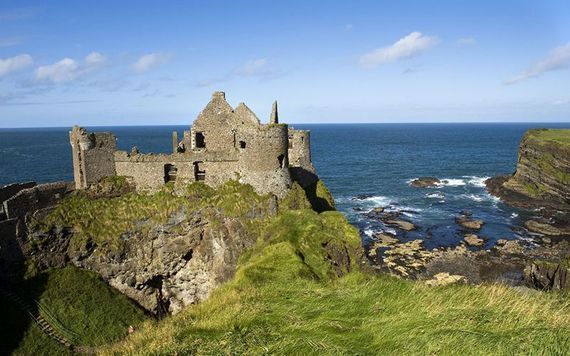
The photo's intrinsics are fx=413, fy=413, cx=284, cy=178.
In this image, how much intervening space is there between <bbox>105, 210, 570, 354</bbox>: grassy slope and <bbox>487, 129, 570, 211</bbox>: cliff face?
74.8 meters

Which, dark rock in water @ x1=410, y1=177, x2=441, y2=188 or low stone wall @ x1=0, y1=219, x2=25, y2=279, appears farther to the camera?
dark rock in water @ x1=410, y1=177, x2=441, y2=188

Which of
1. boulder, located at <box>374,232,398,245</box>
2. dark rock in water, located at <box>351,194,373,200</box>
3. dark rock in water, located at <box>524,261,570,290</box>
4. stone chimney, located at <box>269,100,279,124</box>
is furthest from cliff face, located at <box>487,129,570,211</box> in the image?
stone chimney, located at <box>269,100,279,124</box>

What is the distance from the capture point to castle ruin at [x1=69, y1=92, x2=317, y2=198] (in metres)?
29.6

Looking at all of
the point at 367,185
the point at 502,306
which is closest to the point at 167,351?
the point at 502,306

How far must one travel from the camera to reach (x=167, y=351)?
1033 cm

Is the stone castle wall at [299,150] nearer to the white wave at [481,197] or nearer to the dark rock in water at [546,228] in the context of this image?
the dark rock in water at [546,228]

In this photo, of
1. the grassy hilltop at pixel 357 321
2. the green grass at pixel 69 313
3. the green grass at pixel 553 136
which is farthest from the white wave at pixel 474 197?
the grassy hilltop at pixel 357 321

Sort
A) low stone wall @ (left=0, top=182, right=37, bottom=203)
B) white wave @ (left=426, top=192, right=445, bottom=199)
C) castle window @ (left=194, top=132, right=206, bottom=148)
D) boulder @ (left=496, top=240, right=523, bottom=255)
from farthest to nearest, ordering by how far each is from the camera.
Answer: white wave @ (left=426, top=192, right=445, bottom=199)
boulder @ (left=496, top=240, right=523, bottom=255)
castle window @ (left=194, top=132, right=206, bottom=148)
low stone wall @ (left=0, top=182, right=37, bottom=203)

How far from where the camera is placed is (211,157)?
105ft

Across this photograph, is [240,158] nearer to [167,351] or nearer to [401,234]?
[167,351]

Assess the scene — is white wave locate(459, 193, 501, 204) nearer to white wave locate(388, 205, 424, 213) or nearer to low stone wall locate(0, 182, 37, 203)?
white wave locate(388, 205, 424, 213)

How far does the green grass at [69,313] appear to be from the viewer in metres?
24.8

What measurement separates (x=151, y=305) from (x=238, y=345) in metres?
24.3

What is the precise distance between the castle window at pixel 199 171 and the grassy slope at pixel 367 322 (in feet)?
59.1
